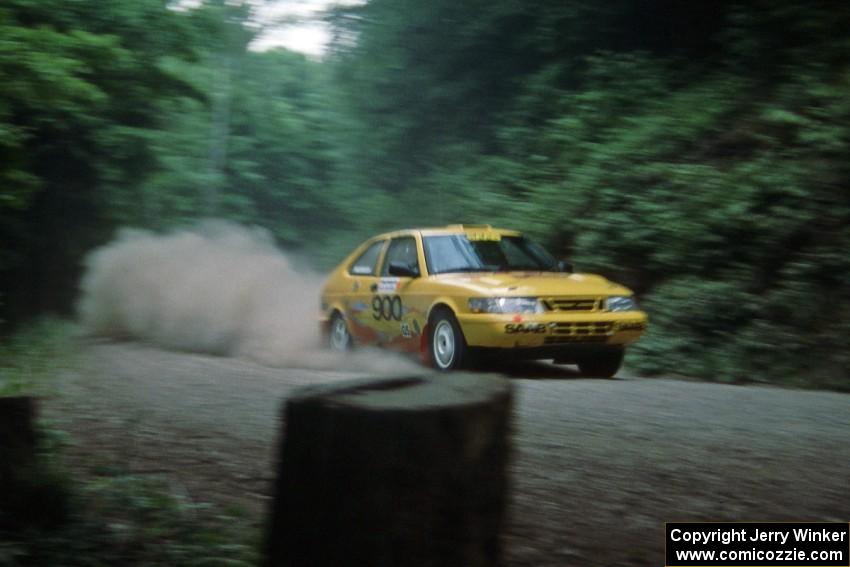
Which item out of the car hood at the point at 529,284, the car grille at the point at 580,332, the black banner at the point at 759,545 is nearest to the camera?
the black banner at the point at 759,545

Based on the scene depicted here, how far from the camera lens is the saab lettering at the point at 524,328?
10.6 meters

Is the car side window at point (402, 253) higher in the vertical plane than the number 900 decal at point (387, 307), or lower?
higher

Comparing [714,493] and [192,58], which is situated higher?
[192,58]

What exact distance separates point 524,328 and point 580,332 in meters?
0.64

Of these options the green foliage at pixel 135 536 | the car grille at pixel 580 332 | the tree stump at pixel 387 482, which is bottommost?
the green foliage at pixel 135 536

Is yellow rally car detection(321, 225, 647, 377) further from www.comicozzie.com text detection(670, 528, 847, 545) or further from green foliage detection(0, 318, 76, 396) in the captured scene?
www.comicozzie.com text detection(670, 528, 847, 545)

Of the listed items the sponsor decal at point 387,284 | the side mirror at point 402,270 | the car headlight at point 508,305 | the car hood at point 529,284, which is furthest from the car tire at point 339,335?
the car headlight at point 508,305

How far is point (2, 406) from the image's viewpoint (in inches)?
185

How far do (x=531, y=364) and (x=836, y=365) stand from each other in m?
3.61

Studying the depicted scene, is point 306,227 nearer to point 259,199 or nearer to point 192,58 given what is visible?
point 259,199

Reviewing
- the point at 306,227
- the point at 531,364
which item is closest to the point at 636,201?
the point at 531,364

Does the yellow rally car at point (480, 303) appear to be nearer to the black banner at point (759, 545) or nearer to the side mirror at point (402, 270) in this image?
the side mirror at point (402, 270)

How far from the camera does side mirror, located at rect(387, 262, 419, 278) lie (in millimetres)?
11820

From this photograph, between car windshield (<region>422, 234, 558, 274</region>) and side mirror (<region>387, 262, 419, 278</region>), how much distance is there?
187mm
